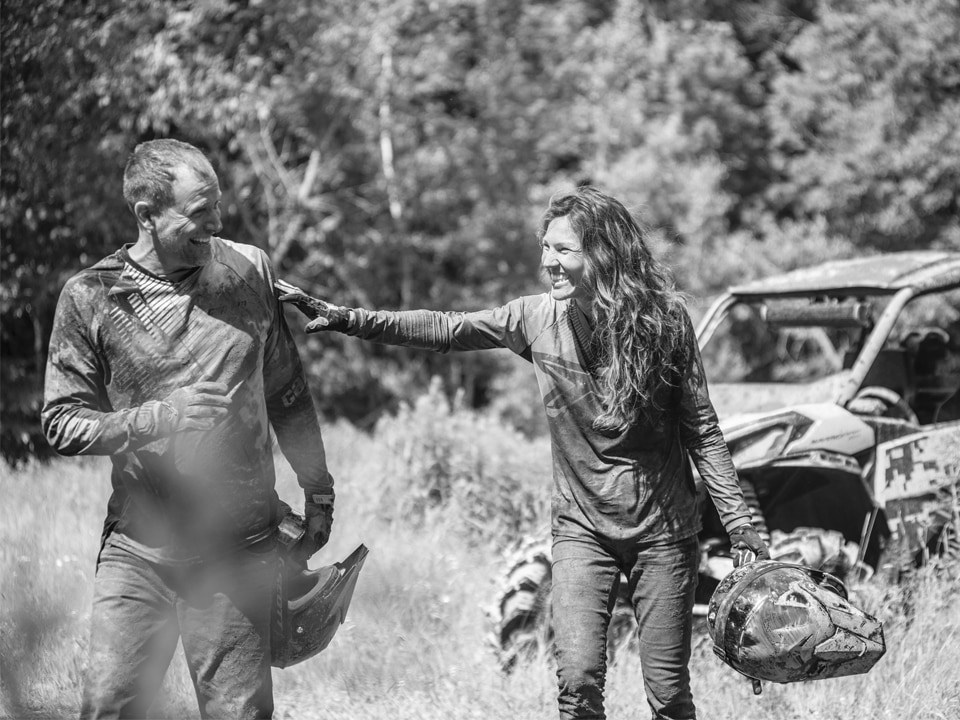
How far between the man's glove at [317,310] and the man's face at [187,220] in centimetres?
31

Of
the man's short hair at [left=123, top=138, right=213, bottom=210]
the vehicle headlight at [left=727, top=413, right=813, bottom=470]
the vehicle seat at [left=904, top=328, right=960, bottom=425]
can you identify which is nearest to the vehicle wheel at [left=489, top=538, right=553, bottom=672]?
the vehicle headlight at [left=727, top=413, right=813, bottom=470]

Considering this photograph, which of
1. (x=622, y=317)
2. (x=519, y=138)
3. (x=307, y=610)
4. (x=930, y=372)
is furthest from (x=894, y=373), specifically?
(x=519, y=138)

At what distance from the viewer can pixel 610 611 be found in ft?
11.6

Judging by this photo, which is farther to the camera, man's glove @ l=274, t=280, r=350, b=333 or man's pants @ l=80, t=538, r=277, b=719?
man's glove @ l=274, t=280, r=350, b=333

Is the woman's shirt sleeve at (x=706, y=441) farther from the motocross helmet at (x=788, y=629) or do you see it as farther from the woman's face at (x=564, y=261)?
the woman's face at (x=564, y=261)

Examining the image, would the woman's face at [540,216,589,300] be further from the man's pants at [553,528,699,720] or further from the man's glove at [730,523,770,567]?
the man's glove at [730,523,770,567]

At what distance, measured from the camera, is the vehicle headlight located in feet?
17.6

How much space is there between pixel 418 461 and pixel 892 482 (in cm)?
300

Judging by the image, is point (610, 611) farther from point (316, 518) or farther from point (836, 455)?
point (836, 455)

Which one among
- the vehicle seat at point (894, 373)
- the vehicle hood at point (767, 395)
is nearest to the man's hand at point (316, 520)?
the vehicle hood at point (767, 395)

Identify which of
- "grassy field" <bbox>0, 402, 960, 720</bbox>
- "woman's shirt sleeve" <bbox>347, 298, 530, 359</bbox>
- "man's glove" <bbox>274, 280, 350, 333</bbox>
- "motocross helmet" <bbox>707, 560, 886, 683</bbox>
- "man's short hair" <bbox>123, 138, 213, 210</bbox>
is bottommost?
"grassy field" <bbox>0, 402, 960, 720</bbox>

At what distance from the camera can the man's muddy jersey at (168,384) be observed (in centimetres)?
305

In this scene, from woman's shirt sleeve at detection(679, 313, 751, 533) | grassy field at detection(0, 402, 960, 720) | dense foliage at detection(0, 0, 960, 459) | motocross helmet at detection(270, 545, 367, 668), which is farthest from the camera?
dense foliage at detection(0, 0, 960, 459)

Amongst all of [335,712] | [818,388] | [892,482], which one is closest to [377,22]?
[818,388]
